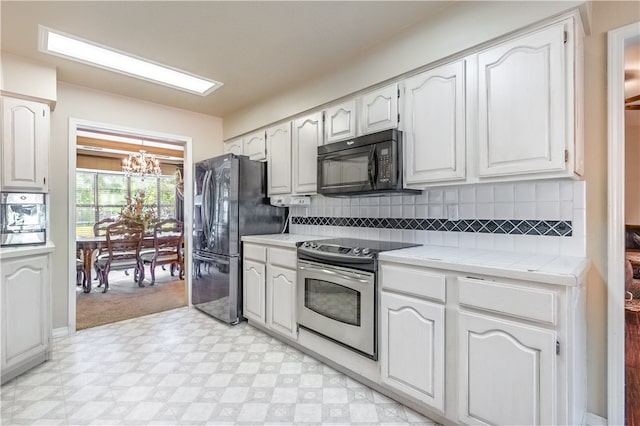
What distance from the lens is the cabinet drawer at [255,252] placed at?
2.96m

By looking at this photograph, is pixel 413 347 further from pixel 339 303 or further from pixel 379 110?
pixel 379 110

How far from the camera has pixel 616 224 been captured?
64.9 inches

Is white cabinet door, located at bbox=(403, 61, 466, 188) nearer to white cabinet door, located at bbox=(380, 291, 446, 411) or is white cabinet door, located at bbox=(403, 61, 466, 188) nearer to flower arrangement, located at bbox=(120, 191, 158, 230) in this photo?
white cabinet door, located at bbox=(380, 291, 446, 411)

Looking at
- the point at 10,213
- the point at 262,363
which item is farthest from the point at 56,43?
the point at 262,363

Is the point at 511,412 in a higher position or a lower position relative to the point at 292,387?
higher

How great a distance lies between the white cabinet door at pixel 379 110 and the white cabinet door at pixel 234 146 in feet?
6.21

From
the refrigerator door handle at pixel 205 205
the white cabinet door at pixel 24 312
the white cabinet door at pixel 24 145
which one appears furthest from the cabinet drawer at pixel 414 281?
the white cabinet door at pixel 24 145

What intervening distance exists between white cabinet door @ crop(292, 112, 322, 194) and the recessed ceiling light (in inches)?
35.6

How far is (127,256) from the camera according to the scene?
4.86 meters

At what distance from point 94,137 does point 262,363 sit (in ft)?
18.0

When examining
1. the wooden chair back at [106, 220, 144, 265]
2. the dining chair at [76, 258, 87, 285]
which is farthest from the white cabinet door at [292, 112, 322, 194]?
the dining chair at [76, 258, 87, 285]

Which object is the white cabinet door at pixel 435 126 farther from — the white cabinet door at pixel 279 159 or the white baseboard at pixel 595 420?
the white baseboard at pixel 595 420

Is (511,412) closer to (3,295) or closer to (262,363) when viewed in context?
(262,363)

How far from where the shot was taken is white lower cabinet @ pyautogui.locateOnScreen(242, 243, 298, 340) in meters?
2.66
